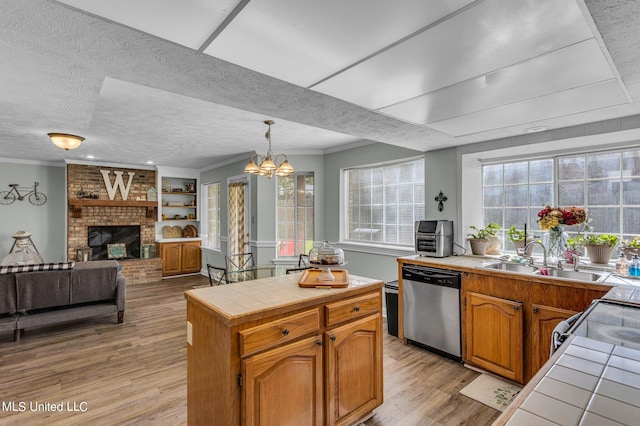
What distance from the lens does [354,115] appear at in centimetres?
242

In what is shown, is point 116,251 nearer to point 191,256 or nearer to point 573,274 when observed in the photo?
point 191,256

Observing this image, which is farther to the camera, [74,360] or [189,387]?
[74,360]

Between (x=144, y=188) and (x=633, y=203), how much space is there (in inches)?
323

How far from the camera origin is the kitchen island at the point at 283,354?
1.53 m

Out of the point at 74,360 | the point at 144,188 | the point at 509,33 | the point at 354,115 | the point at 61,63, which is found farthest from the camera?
the point at 144,188

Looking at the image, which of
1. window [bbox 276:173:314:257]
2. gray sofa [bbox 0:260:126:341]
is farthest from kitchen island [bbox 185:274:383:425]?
window [bbox 276:173:314:257]

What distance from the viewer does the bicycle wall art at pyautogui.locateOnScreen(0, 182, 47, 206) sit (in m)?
6.01

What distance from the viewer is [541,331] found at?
2.44 meters

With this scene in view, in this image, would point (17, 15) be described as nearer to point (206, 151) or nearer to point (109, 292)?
point (109, 292)

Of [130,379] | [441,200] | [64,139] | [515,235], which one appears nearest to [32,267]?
[64,139]

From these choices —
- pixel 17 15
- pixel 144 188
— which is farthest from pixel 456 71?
pixel 144 188

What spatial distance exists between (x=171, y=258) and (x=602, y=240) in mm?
7521

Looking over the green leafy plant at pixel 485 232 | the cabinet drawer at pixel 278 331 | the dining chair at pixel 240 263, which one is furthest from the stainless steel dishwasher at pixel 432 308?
the dining chair at pixel 240 263

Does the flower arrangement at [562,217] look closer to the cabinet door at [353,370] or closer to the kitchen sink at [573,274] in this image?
the kitchen sink at [573,274]
